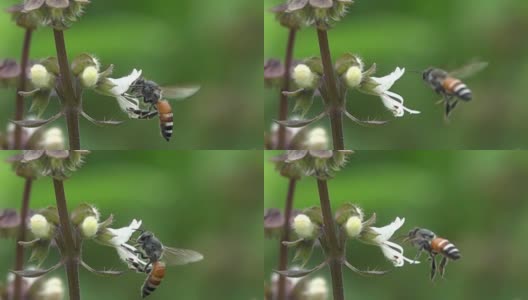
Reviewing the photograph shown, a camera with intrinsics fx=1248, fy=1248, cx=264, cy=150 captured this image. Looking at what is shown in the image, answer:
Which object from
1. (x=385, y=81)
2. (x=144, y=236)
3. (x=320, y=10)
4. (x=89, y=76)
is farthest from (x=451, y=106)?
(x=89, y=76)

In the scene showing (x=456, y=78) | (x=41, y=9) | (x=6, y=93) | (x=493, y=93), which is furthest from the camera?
(x=493, y=93)

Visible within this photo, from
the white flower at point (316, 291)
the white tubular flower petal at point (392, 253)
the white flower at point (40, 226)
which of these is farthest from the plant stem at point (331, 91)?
the white flower at point (40, 226)

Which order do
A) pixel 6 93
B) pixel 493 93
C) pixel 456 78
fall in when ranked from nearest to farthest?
pixel 6 93
pixel 456 78
pixel 493 93

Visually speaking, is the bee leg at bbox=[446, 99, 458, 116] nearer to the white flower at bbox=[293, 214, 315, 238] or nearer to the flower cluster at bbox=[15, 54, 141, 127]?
the white flower at bbox=[293, 214, 315, 238]

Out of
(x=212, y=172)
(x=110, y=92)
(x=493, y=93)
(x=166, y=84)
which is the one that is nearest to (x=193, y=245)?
(x=212, y=172)

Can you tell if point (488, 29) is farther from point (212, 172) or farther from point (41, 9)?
point (41, 9)

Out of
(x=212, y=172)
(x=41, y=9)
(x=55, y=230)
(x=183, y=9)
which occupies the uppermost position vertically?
(x=183, y=9)

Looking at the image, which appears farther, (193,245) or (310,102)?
(193,245)
